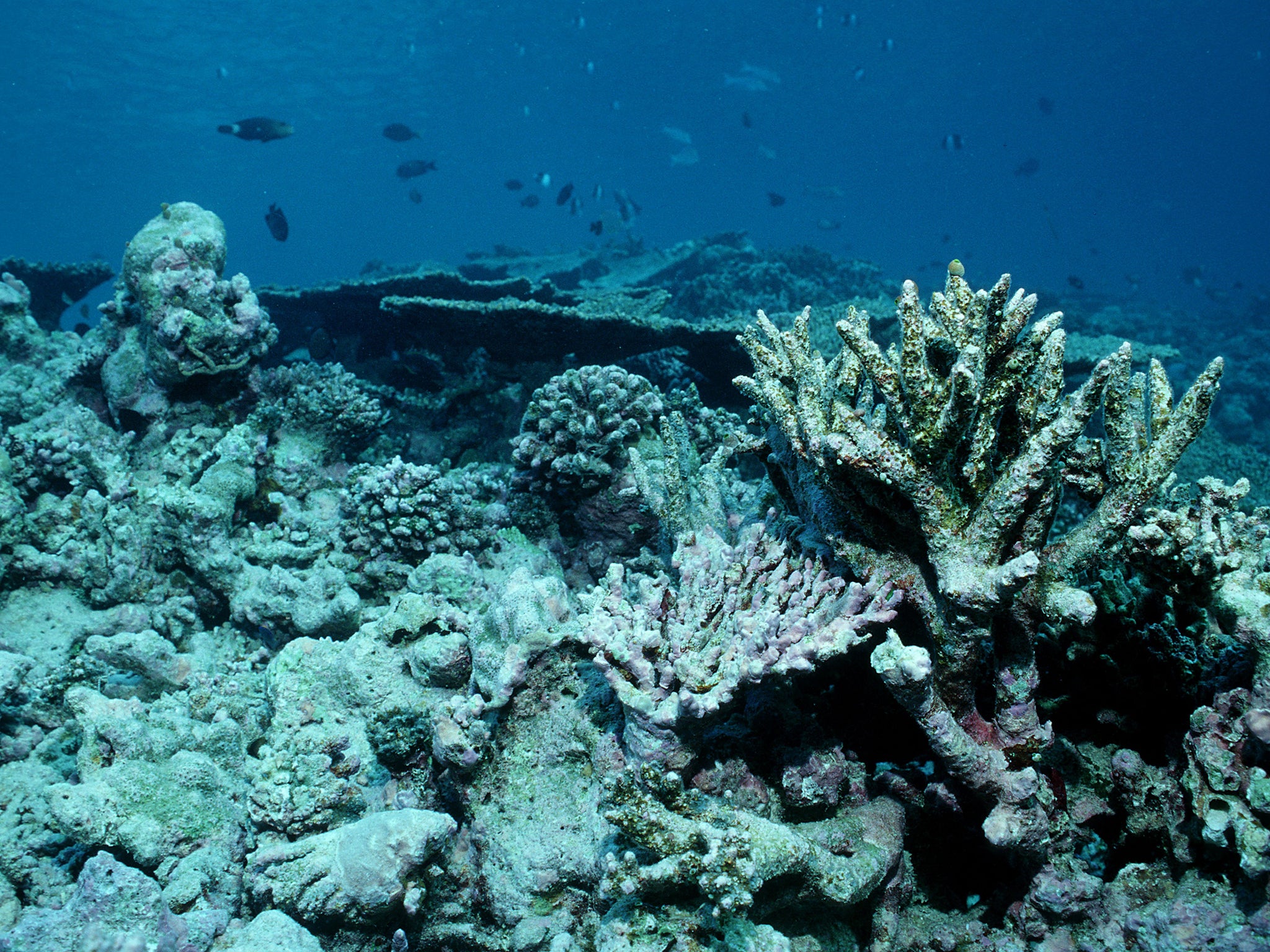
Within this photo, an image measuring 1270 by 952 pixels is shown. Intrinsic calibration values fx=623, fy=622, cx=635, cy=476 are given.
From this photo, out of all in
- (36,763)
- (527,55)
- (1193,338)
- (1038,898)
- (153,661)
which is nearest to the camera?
(1038,898)

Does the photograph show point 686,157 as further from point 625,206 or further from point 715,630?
point 715,630

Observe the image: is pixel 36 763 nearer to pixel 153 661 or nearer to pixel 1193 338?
pixel 153 661

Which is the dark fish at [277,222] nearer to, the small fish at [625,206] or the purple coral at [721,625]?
the purple coral at [721,625]

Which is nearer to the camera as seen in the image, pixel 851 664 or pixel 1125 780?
pixel 1125 780

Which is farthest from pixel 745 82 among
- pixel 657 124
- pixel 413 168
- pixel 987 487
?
pixel 987 487

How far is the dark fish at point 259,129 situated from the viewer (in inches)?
400

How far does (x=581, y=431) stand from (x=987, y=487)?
2.43 m

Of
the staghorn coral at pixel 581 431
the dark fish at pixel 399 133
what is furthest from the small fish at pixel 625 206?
the staghorn coral at pixel 581 431

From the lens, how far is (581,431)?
3.86 m

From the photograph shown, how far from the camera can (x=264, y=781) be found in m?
2.38

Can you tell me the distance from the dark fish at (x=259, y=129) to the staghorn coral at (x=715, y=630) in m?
11.3

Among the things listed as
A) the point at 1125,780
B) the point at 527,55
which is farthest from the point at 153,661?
the point at 527,55

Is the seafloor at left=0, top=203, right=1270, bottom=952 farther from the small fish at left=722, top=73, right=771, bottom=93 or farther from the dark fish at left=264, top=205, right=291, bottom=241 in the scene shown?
the small fish at left=722, top=73, right=771, bottom=93

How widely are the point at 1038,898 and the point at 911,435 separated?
147 centimetres
